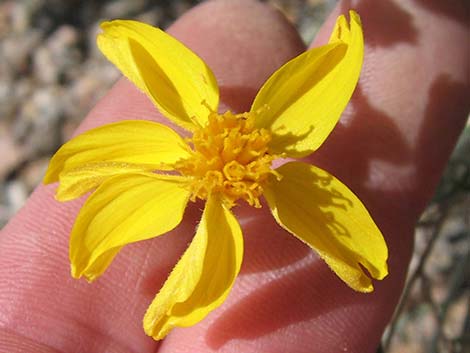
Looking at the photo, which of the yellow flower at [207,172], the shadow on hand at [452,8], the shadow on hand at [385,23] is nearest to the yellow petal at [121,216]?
the yellow flower at [207,172]

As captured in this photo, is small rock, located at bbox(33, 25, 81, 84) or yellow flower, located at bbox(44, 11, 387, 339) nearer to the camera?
yellow flower, located at bbox(44, 11, 387, 339)

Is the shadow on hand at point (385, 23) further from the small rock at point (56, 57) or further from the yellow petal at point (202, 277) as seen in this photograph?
the small rock at point (56, 57)

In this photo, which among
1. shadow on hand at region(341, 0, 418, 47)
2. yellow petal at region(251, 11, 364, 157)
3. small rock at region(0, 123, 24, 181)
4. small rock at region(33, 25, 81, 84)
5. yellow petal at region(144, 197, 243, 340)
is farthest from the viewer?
small rock at region(33, 25, 81, 84)

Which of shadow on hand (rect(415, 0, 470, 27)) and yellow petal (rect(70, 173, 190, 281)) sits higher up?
shadow on hand (rect(415, 0, 470, 27))

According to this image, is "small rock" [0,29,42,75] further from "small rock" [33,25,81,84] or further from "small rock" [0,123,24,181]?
"small rock" [0,123,24,181]

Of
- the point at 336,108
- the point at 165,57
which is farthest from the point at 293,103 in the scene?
the point at 165,57

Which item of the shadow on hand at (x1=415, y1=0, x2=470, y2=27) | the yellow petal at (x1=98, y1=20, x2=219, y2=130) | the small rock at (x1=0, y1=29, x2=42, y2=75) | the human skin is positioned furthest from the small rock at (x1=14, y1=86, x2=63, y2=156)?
the shadow on hand at (x1=415, y1=0, x2=470, y2=27)
